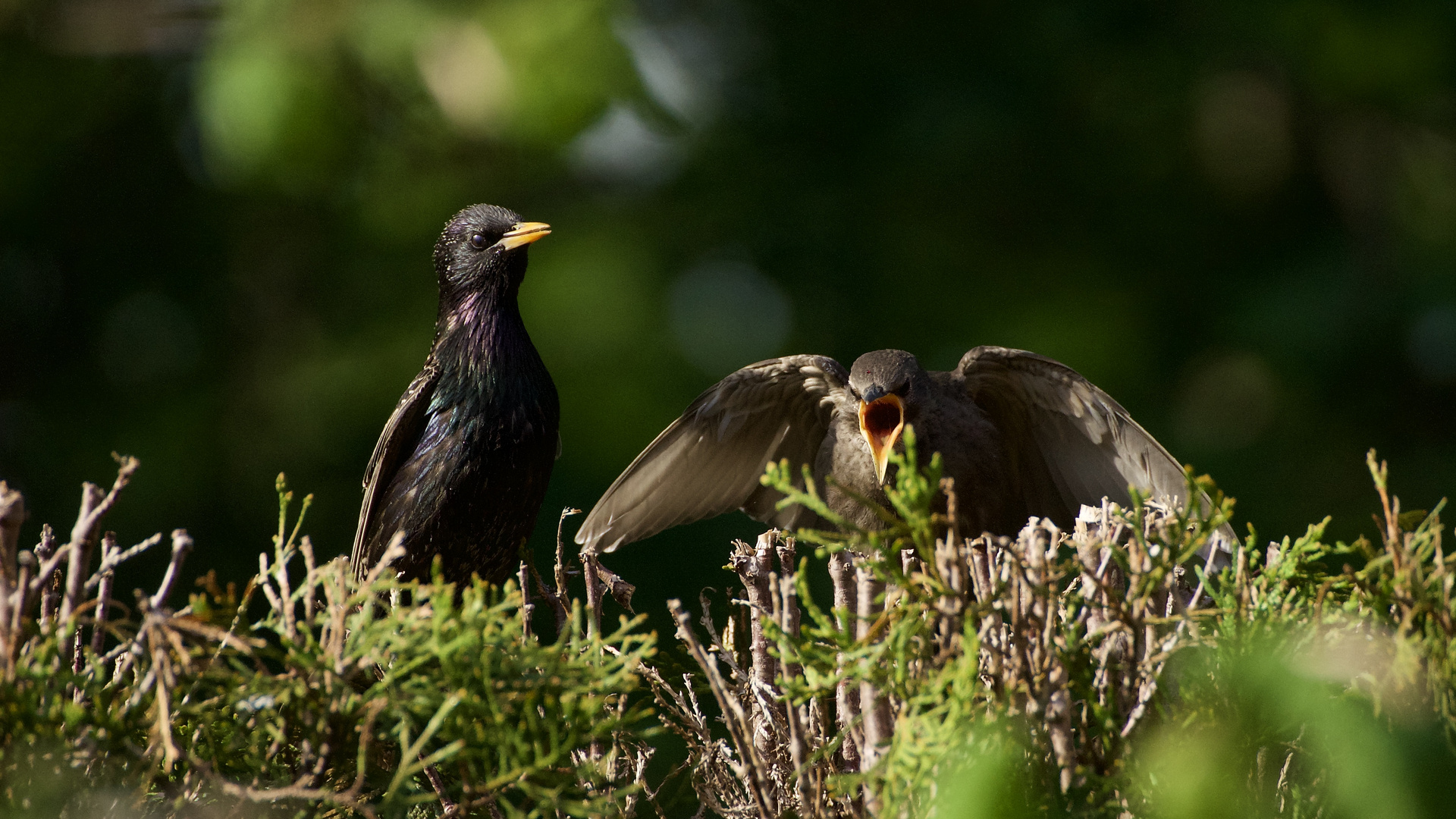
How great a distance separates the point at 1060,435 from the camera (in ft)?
7.56

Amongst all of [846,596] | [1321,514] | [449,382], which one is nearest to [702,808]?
[846,596]

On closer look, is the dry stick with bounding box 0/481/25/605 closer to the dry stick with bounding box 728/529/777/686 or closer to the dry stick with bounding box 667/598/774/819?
the dry stick with bounding box 667/598/774/819

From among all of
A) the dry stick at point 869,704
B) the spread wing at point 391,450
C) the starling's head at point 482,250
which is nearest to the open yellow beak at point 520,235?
the starling's head at point 482,250

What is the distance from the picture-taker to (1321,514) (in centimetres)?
397

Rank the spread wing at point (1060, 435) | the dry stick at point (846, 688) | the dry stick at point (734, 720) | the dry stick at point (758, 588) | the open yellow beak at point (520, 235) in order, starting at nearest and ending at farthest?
1. the dry stick at point (734, 720)
2. the dry stick at point (846, 688)
3. the dry stick at point (758, 588)
4. the spread wing at point (1060, 435)
5. the open yellow beak at point (520, 235)

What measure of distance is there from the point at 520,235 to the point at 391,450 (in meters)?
0.46

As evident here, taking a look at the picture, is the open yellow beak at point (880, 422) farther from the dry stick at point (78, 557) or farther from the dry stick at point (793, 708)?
the dry stick at point (78, 557)

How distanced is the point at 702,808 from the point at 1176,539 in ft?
1.93

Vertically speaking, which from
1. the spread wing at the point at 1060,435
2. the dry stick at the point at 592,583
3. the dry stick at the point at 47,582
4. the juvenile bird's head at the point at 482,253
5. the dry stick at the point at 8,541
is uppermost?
the juvenile bird's head at the point at 482,253

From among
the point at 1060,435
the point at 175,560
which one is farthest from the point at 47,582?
the point at 1060,435

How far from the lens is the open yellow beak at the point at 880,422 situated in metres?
2.12

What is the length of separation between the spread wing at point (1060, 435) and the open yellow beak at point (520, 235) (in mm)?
833

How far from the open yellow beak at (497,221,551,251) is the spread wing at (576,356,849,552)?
1.38 feet

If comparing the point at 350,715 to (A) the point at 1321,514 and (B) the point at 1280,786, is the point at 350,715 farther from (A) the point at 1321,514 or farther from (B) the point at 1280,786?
(A) the point at 1321,514
